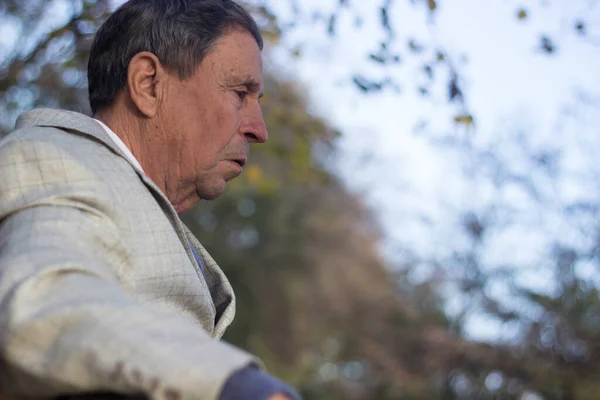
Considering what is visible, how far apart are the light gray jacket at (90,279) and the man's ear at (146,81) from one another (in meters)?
0.21

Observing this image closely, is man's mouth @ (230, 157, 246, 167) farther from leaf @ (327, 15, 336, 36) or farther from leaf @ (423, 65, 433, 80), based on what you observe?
leaf @ (327, 15, 336, 36)

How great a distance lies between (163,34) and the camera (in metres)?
2.44

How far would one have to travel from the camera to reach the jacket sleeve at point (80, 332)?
146 cm

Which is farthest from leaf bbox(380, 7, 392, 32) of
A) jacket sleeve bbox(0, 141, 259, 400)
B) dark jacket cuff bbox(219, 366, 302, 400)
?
dark jacket cuff bbox(219, 366, 302, 400)

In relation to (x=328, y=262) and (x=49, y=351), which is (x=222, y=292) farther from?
(x=328, y=262)

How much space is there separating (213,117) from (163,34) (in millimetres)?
278

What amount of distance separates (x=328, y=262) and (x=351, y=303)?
9.09 feet

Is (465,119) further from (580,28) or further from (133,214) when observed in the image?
(133,214)

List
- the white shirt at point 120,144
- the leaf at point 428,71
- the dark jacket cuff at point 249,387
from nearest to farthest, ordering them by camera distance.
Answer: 1. the dark jacket cuff at point 249,387
2. the white shirt at point 120,144
3. the leaf at point 428,71

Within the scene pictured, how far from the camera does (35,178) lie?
192 cm

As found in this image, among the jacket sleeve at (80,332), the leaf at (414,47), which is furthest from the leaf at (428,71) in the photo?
the jacket sleeve at (80,332)

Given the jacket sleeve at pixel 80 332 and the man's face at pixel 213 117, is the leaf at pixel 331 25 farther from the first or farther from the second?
the jacket sleeve at pixel 80 332

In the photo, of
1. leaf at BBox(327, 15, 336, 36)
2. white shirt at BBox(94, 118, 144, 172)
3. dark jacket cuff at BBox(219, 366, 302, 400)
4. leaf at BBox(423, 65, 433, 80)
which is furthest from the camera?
leaf at BBox(327, 15, 336, 36)

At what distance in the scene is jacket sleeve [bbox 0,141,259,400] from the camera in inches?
57.4
